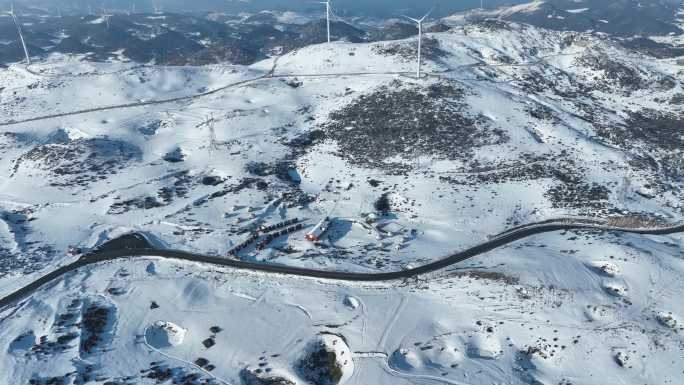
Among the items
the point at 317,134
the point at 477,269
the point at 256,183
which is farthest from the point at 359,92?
the point at 477,269

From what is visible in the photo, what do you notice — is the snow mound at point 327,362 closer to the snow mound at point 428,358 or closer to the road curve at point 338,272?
the snow mound at point 428,358

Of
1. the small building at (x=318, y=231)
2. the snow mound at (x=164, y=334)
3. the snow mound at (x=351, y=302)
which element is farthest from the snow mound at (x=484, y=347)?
the snow mound at (x=164, y=334)

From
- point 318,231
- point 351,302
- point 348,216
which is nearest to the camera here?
point 351,302

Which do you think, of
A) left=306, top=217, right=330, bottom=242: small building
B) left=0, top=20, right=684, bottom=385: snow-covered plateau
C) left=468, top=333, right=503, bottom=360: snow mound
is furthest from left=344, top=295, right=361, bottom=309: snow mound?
left=306, top=217, right=330, bottom=242: small building

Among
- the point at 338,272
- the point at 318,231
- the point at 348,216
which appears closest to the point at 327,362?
the point at 338,272

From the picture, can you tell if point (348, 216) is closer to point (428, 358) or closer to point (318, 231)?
point (318, 231)

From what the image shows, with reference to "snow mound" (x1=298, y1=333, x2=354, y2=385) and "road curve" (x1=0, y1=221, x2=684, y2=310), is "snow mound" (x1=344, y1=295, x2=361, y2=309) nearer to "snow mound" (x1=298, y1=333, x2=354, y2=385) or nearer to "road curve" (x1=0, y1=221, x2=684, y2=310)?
"road curve" (x1=0, y1=221, x2=684, y2=310)
